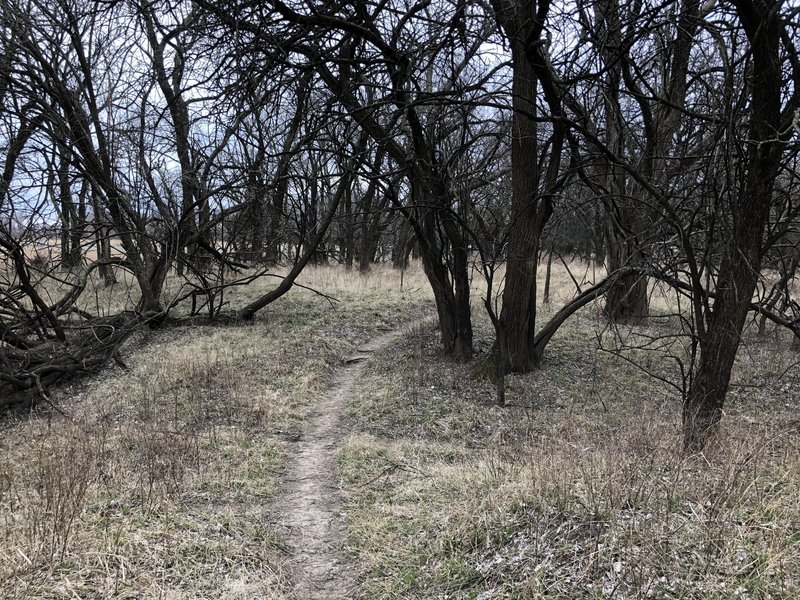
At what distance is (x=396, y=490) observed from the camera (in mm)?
4953

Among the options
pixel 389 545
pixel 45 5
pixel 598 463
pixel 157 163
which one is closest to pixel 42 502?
pixel 389 545

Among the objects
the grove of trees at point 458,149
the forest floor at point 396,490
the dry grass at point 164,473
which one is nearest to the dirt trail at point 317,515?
the forest floor at point 396,490

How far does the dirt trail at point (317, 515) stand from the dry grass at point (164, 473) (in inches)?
5.9

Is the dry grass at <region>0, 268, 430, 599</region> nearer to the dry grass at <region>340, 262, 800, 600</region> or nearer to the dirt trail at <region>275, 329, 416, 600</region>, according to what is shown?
the dirt trail at <region>275, 329, 416, 600</region>

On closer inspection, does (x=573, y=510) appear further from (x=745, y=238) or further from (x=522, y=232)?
(x=522, y=232)

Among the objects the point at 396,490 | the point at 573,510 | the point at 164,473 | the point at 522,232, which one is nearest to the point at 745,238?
the point at 573,510

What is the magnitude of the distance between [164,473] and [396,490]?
2.12 meters

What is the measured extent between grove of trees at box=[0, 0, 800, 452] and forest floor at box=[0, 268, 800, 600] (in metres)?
0.90

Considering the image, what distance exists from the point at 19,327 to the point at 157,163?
169 inches

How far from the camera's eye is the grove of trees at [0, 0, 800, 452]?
16.2 ft

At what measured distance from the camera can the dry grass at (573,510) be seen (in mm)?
2799

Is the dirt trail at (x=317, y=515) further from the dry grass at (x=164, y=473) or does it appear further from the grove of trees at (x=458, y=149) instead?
the grove of trees at (x=458, y=149)

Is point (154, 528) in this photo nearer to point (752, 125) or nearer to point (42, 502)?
point (42, 502)

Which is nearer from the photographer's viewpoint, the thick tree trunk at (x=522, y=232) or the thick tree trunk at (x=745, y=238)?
the thick tree trunk at (x=745, y=238)
